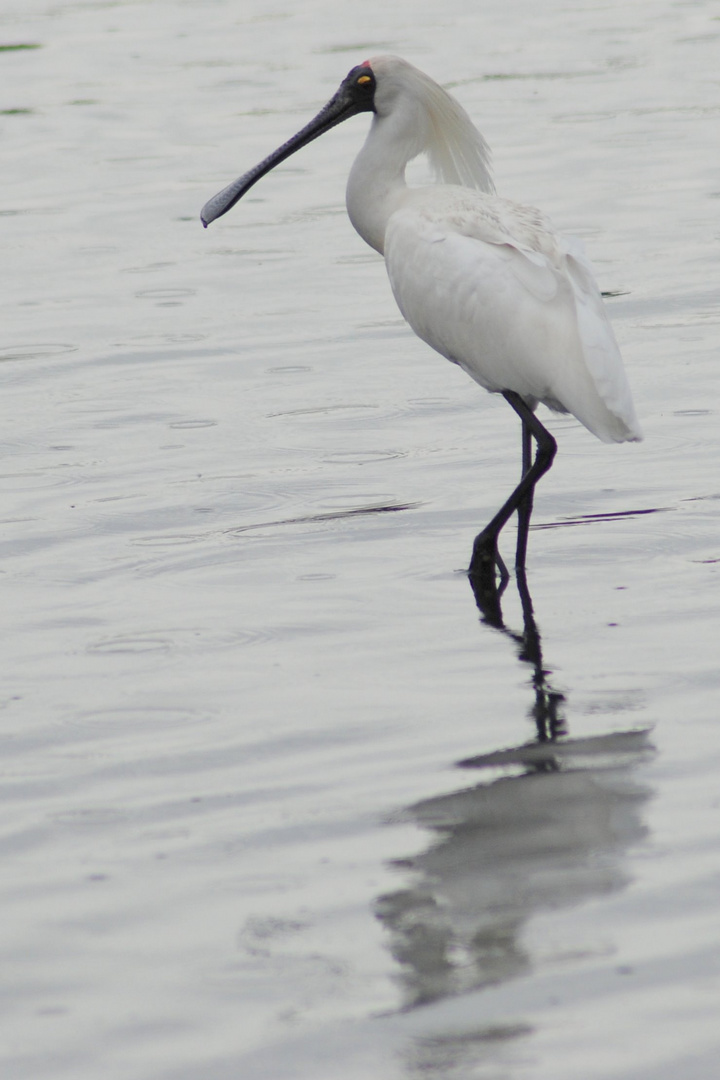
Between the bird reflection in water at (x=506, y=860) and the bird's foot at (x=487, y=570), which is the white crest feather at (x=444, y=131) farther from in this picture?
the bird reflection in water at (x=506, y=860)

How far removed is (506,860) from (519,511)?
251cm

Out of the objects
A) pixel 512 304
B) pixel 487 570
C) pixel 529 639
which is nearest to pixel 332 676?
pixel 529 639

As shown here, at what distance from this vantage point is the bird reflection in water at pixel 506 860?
4086 mm

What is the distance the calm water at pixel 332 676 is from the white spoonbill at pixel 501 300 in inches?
19.6

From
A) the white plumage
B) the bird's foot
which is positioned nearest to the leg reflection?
the bird's foot

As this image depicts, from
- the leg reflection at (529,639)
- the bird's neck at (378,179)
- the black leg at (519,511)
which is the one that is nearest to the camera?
the leg reflection at (529,639)

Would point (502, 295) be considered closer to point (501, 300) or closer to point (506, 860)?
point (501, 300)

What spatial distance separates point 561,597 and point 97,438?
284cm

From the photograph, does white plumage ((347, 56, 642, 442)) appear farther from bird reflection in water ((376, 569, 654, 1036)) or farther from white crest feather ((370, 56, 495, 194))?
bird reflection in water ((376, 569, 654, 1036))

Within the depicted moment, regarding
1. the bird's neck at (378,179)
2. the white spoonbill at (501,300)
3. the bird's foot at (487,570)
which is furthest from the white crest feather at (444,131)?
the bird's foot at (487,570)

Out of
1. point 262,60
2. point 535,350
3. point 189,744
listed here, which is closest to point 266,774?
point 189,744

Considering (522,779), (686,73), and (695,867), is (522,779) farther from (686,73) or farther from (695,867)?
(686,73)

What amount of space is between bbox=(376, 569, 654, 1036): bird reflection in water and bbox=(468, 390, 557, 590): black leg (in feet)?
4.37

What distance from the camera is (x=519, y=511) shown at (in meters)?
6.92
